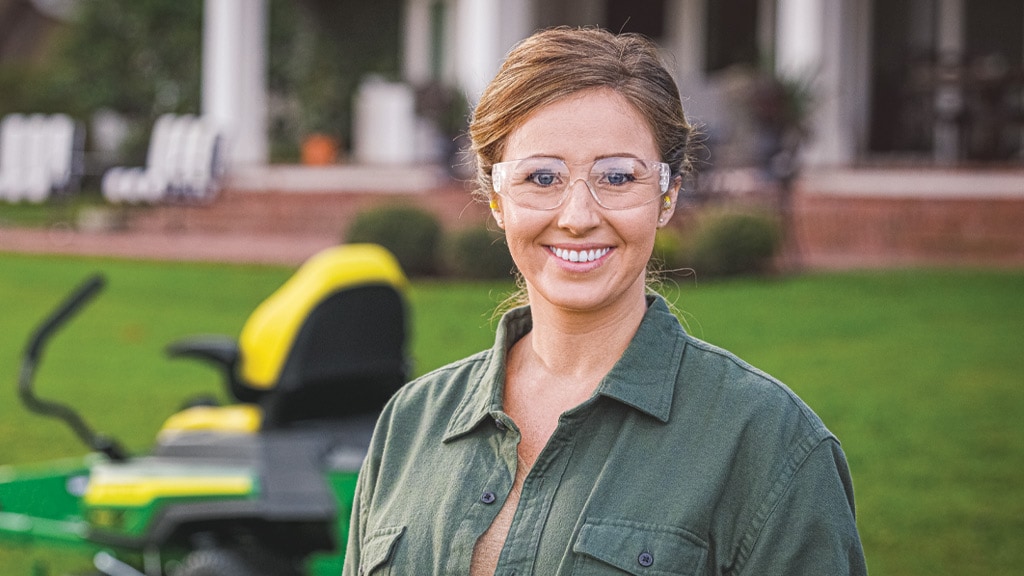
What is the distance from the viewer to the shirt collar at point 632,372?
5.54ft

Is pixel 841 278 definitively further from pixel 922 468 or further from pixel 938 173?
pixel 922 468

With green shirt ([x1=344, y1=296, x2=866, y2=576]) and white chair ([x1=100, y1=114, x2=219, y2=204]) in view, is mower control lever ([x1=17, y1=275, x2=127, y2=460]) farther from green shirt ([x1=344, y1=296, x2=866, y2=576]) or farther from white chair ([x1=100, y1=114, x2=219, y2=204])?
white chair ([x1=100, y1=114, x2=219, y2=204])

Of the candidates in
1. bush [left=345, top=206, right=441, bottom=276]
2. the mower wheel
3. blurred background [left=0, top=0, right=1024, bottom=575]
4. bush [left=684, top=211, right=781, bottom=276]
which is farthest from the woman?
bush [left=345, top=206, right=441, bottom=276]

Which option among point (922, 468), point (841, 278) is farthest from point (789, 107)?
point (922, 468)

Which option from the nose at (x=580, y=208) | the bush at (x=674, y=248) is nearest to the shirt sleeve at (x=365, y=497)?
the nose at (x=580, y=208)

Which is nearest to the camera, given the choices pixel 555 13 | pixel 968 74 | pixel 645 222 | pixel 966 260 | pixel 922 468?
pixel 645 222

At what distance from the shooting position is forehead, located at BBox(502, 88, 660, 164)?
5.66 ft

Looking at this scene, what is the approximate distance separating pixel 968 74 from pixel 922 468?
9.18m

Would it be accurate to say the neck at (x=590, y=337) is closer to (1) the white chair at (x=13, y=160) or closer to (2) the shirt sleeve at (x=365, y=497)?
(2) the shirt sleeve at (x=365, y=497)

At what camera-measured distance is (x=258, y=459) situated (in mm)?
4164

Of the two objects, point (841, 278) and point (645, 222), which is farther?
point (841, 278)

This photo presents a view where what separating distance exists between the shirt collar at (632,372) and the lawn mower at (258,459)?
2220mm

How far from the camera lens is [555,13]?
2042 cm

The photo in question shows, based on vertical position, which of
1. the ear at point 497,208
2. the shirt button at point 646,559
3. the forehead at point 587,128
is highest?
the forehead at point 587,128
